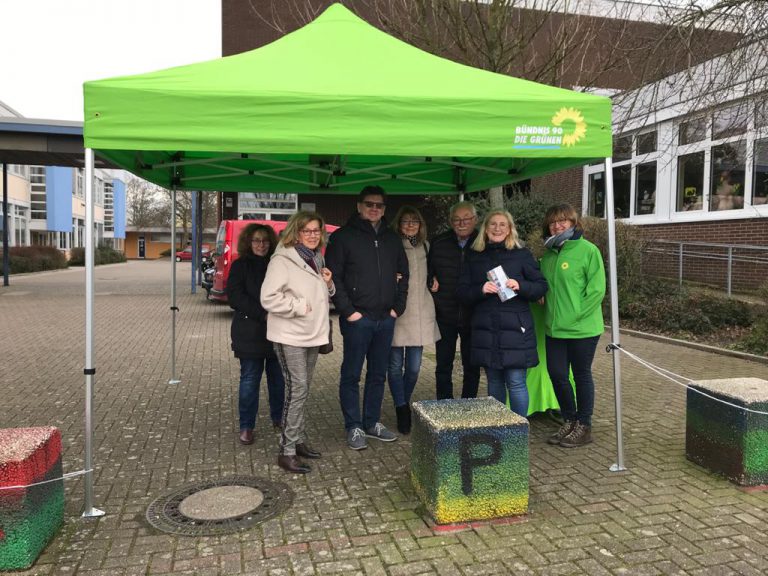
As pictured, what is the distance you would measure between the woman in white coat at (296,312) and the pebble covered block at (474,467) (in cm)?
99

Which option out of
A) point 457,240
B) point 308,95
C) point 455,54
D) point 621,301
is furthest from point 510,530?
point 621,301

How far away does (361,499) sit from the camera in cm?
361

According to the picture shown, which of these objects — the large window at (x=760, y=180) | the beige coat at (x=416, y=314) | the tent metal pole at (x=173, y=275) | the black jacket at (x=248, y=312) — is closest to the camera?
the black jacket at (x=248, y=312)

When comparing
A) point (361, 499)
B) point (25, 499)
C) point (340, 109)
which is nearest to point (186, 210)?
point (340, 109)

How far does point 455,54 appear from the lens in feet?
26.1

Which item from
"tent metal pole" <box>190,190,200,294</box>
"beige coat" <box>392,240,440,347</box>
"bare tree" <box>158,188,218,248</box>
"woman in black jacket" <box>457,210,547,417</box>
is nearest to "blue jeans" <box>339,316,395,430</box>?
"beige coat" <box>392,240,440,347</box>

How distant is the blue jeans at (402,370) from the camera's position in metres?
4.68

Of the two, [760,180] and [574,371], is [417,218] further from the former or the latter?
[760,180]

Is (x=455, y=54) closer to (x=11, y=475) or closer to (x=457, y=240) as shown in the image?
(x=457, y=240)

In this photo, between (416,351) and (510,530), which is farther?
(416,351)

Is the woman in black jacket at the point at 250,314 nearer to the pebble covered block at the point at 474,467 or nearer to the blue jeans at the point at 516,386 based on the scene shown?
the pebble covered block at the point at 474,467

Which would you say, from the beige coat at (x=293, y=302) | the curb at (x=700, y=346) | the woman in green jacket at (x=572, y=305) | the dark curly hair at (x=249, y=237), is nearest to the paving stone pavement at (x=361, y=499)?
the woman in green jacket at (x=572, y=305)

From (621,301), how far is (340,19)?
8048 millimetres

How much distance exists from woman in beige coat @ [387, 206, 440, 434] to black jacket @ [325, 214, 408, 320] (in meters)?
0.31
